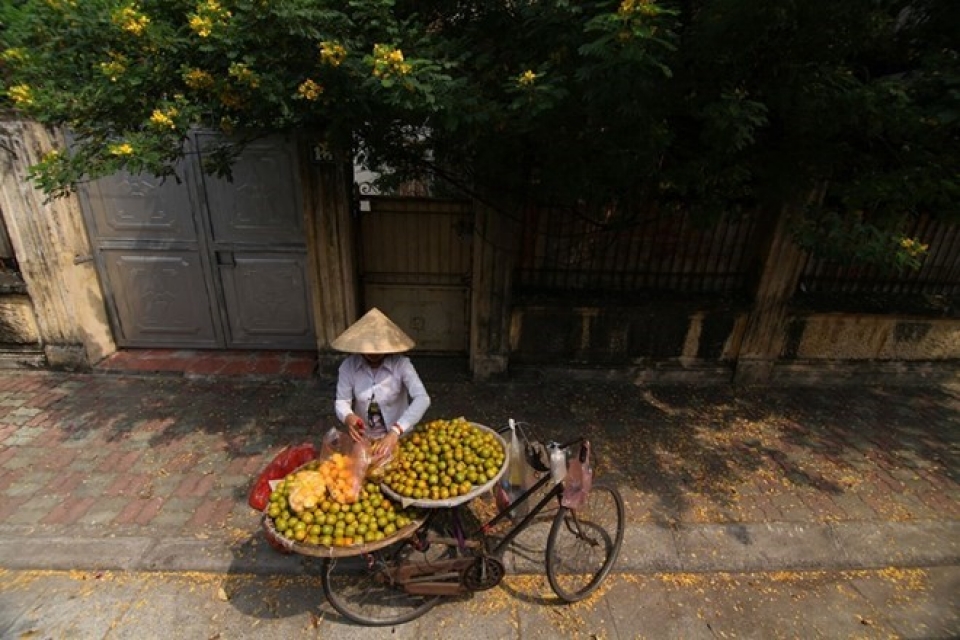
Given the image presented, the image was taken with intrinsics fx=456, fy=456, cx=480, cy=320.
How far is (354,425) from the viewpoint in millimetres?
3174

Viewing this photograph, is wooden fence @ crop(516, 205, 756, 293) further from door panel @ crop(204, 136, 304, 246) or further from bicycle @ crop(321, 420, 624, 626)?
bicycle @ crop(321, 420, 624, 626)

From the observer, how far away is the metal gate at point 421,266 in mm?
5797

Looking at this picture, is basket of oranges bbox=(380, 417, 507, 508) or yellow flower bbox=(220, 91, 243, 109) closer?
basket of oranges bbox=(380, 417, 507, 508)

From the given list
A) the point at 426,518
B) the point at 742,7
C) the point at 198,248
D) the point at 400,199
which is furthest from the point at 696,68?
the point at 198,248

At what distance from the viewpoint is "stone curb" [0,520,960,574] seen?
3479 mm

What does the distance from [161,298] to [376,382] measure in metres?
4.62

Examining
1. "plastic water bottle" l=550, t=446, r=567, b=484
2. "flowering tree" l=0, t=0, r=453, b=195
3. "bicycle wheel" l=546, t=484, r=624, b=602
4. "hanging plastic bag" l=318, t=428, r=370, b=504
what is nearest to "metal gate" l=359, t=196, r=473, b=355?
"flowering tree" l=0, t=0, r=453, b=195

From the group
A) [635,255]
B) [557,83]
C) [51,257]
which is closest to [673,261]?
[635,255]

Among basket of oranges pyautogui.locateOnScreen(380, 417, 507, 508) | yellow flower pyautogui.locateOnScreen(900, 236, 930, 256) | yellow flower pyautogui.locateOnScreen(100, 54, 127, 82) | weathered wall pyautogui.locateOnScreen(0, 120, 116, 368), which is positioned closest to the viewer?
basket of oranges pyautogui.locateOnScreen(380, 417, 507, 508)

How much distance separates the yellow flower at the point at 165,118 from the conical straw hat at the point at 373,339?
1906mm

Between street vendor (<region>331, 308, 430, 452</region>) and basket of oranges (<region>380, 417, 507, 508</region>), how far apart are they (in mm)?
214

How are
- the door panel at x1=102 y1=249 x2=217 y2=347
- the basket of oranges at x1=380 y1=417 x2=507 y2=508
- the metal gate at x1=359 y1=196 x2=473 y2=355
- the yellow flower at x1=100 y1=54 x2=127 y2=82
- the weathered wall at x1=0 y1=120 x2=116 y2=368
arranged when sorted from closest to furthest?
the basket of oranges at x1=380 y1=417 x2=507 y2=508 < the yellow flower at x1=100 y1=54 x2=127 y2=82 < the weathered wall at x1=0 y1=120 x2=116 y2=368 < the metal gate at x1=359 y1=196 x2=473 y2=355 < the door panel at x1=102 y1=249 x2=217 y2=347

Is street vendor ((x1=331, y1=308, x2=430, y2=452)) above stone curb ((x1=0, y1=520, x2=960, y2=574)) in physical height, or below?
above

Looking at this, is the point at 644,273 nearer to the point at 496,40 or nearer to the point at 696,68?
the point at 696,68
